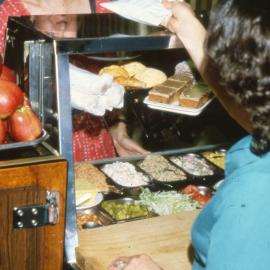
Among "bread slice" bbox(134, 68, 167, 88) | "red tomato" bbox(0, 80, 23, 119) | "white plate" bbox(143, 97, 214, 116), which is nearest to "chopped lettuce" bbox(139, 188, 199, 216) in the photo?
"white plate" bbox(143, 97, 214, 116)

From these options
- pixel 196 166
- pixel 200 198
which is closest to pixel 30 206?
pixel 200 198

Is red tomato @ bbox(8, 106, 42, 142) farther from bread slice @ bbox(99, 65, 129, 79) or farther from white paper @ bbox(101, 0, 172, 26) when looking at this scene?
bread slice @ bbox(99, 65, 129, 79)

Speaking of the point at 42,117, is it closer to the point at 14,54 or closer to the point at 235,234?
the point at 14,54

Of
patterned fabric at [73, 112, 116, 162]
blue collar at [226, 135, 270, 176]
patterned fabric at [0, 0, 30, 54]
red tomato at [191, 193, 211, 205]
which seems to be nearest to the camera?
blue collar at [226, 135, 270, 176]

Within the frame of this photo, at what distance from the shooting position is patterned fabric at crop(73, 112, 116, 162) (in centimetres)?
267

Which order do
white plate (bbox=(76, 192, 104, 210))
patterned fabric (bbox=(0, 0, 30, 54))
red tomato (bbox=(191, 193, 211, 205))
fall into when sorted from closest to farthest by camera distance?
white plate (bbox=(76, 192, 104, 210))
red tomato (bbox=(191, 193, 211, 205))
patterned fabric (bbox=(0, 0, 30, 54))

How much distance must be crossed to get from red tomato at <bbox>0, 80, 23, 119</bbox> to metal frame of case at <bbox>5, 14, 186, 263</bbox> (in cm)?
12

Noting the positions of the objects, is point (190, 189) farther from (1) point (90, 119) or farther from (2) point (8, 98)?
(2) point (8, 98)

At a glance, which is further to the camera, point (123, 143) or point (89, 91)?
point (123, 143)

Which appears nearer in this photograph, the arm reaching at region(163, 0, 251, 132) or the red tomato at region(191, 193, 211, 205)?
the arm reaching at region(163, 0, 251, 132)

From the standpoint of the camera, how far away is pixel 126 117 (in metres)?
3.16

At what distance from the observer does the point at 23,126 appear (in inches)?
57.8

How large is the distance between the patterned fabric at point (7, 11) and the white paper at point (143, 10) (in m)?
0.87

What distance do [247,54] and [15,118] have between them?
736 mm
